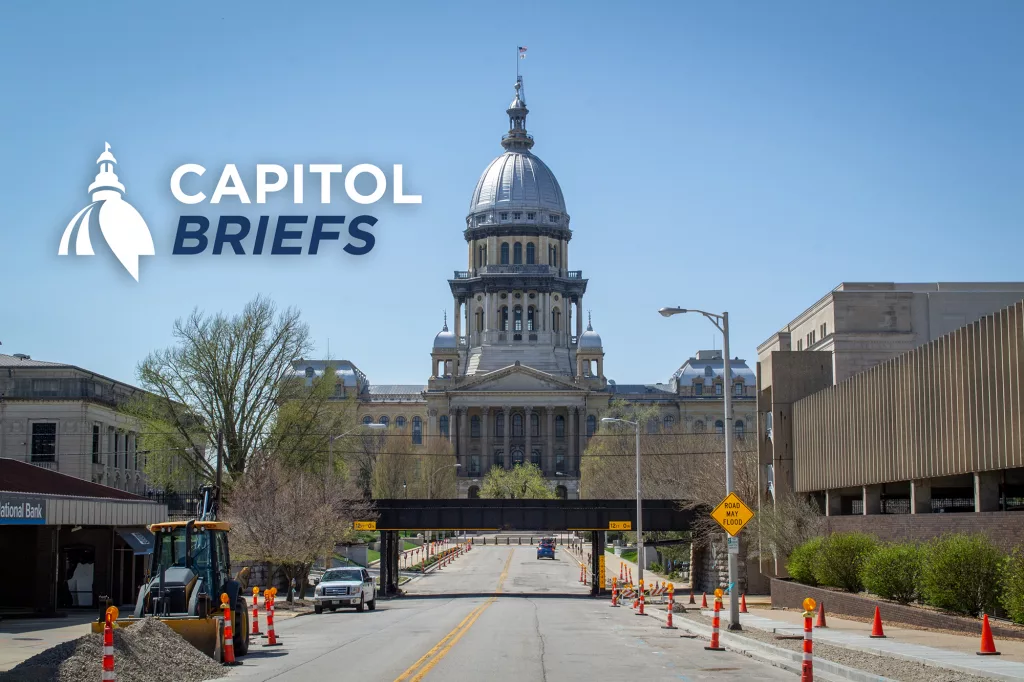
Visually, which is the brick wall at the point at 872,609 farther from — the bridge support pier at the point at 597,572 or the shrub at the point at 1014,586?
the bridge support pier at the point at 597,572

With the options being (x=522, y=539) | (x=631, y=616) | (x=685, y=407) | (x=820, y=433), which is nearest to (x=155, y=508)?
(x=631, y=616)

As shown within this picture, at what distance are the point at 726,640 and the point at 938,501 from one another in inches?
906

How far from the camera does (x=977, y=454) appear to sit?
32344 millimetres

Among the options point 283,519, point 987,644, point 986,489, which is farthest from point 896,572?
point 283,519

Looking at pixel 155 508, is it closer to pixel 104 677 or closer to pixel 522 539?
pixel 104 677

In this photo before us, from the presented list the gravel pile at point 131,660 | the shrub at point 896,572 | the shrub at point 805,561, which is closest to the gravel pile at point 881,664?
the shrub at point 896,572

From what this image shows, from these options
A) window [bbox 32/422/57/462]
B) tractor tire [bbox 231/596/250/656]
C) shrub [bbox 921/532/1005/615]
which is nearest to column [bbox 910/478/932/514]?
shrub [bbox 921/532/1005/615]

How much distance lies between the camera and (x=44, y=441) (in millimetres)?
70562

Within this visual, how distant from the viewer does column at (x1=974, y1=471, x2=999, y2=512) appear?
33000 millimetres

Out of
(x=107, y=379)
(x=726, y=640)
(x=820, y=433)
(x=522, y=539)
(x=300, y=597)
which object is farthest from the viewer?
(x=522, y=539)

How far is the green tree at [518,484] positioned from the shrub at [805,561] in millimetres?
85878

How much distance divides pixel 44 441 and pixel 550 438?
91.8m

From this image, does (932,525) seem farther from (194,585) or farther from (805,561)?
(194,585)

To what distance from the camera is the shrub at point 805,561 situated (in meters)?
41.7
